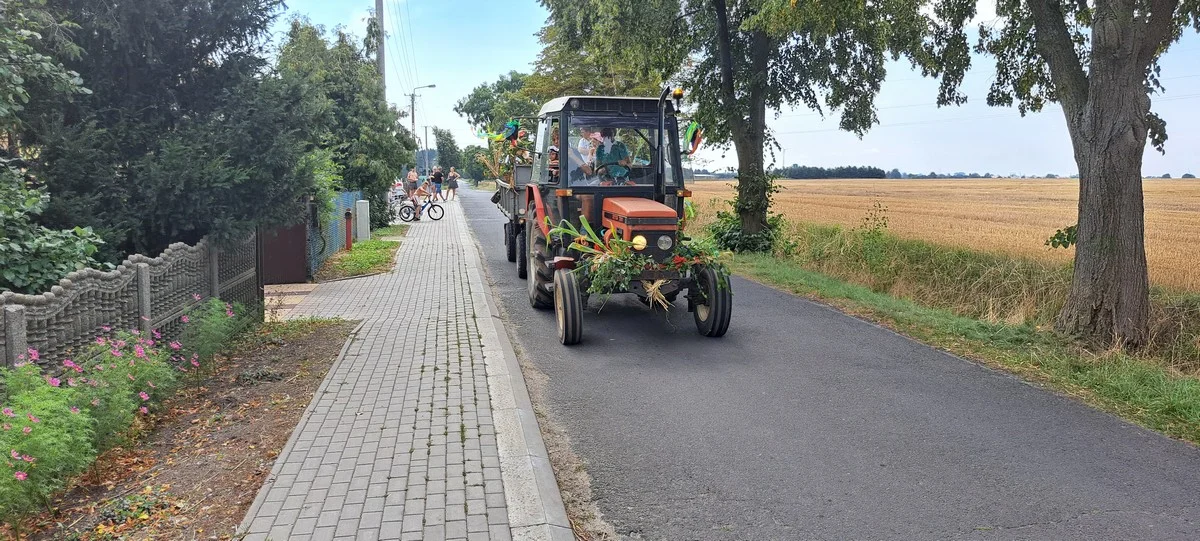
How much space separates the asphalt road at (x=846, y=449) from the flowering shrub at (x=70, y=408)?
273cm

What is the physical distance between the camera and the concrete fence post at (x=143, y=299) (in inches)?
240

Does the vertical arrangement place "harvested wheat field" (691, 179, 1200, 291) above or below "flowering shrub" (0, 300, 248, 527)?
above

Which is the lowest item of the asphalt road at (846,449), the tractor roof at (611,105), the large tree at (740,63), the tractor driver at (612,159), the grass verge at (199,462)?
the asphalt road at (846,449)

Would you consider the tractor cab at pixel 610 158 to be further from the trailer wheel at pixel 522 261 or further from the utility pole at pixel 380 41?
the utility pole at pixel 380 41

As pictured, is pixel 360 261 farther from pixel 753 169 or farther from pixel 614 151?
pixel 753 169

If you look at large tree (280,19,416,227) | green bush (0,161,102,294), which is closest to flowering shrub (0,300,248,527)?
green bush (0,161,102,294)

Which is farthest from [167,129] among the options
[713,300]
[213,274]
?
[713,300]

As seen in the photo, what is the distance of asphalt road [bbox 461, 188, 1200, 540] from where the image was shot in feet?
14.0

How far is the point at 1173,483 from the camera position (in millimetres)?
4754

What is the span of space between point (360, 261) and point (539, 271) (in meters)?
6.29

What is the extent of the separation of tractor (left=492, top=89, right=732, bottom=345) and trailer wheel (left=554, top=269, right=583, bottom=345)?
0.01 metres

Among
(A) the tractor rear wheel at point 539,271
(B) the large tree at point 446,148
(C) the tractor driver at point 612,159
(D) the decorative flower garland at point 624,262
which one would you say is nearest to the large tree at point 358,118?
(A) the tractor rear wheel at point 539,271

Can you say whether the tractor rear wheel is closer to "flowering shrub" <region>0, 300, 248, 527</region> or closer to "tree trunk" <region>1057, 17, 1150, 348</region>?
"flowering shrub" <region>0, 300, 248, 527</region>

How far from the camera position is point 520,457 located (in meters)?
4.89
